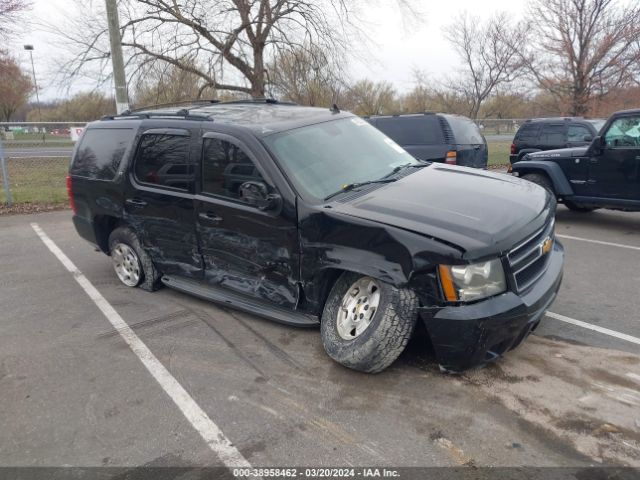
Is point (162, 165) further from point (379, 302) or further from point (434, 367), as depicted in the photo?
point (434, 367)

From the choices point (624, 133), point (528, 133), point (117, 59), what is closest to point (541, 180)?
point (624, 133)

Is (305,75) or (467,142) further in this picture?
(305,75)

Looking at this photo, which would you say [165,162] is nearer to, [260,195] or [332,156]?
[260,195]

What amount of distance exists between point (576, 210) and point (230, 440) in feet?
28.3

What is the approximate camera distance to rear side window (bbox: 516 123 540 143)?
1284cm

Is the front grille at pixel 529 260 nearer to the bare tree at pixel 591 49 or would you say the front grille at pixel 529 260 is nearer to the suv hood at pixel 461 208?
the suv hood at pixel 461 208

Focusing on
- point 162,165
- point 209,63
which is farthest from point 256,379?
point 209,63

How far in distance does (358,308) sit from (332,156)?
138cm

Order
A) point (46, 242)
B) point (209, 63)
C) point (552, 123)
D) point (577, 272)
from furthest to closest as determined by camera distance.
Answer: point (209, 63)
point (552, 123)
point (46, 242)
point (577, 272)

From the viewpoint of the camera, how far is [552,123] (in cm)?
1255

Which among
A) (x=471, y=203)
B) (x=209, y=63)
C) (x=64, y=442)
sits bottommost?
(x=64, y=442)

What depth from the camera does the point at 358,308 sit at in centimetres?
352

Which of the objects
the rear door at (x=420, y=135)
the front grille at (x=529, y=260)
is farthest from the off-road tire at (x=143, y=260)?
the rear door at (x=420, y=135)

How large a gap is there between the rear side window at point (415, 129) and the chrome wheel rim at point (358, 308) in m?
6.88
